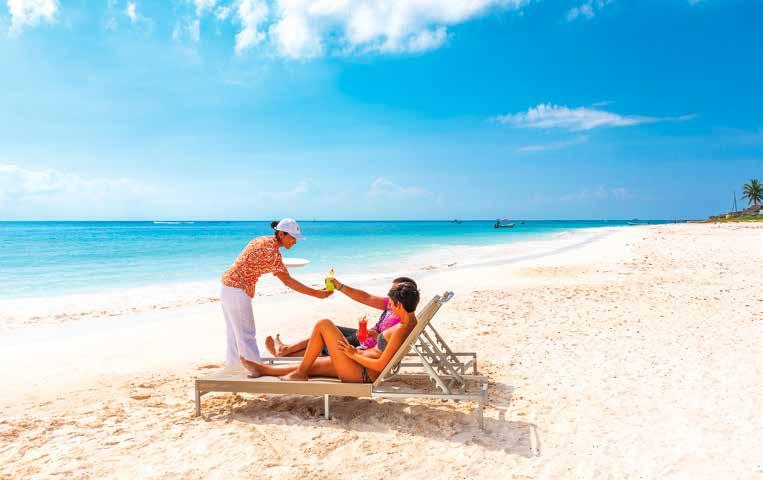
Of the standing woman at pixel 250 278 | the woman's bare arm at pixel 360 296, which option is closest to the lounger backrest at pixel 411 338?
the woman's bare arm at pixel 360 296

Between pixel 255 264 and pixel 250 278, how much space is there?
0.14m

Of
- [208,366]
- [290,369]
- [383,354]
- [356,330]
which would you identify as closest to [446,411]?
[383,354]

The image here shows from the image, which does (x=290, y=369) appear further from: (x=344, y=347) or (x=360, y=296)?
(x=360, y=296)

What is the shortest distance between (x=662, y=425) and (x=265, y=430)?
Result: 10.7 ft

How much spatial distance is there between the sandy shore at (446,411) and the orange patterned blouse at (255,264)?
3.90 ft

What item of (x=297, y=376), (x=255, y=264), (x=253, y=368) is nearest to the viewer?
(x=297, y=376)

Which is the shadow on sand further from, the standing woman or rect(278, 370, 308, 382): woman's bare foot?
the standing woman

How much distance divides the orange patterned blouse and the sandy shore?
1.19m

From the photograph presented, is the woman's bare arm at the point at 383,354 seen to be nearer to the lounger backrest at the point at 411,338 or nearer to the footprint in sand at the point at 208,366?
the lounger backrest at the point at 411,338

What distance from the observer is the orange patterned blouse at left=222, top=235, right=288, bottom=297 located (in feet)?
15.1

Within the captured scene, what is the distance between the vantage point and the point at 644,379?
17.1ft

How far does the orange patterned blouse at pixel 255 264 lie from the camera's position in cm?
461

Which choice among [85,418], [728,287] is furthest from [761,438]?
[728,287]

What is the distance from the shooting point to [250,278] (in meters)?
4.66
